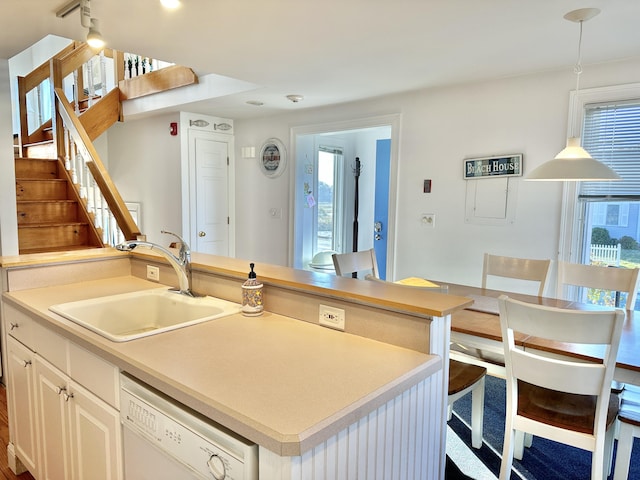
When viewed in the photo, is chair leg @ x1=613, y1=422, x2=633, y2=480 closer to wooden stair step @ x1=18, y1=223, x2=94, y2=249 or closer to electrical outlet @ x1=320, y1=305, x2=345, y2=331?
electrical outlet @ x1=320, y1=305, x2=345, y2=331

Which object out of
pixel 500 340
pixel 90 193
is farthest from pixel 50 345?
pixel 90 193

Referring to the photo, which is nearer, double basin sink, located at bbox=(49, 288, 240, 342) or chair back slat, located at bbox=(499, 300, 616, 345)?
chair back slat, located at bbox=(499, 300, 616, 345)

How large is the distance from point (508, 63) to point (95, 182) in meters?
3.23

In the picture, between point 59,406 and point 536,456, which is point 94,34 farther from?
point 536,456

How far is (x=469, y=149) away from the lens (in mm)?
3547

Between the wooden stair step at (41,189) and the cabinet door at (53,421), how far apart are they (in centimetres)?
258

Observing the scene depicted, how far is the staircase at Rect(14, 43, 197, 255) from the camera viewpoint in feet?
11.1

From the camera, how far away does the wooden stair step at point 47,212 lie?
3.64m

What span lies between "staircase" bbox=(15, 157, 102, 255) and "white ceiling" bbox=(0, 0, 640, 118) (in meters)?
1.35

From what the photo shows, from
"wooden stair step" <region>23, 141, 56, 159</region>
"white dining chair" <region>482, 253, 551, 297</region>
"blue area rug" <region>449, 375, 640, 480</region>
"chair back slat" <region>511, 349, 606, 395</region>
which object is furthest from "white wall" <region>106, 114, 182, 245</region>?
"chair back slat" <region>511, 349, 606, 395</region>

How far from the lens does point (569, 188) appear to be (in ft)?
10.1

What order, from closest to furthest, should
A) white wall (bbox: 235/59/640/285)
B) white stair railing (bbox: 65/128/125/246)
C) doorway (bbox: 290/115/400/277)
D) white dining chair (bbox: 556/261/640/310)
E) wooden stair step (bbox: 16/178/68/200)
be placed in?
1. white dining chair (bbox: 556/261/640/310)
2. white wall (bbox: 235/59/640/285)
3. white stair railing (bbox: 65/128/125/246)
4. wooden stair step (bbox: 16/178/68/200)
5. doorway (bbox: 290/115/400/277)

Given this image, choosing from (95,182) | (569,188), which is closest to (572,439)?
(569,188)

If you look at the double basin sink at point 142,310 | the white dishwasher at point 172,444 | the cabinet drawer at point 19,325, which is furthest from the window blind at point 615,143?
the cabinet drawer at point 19,325
